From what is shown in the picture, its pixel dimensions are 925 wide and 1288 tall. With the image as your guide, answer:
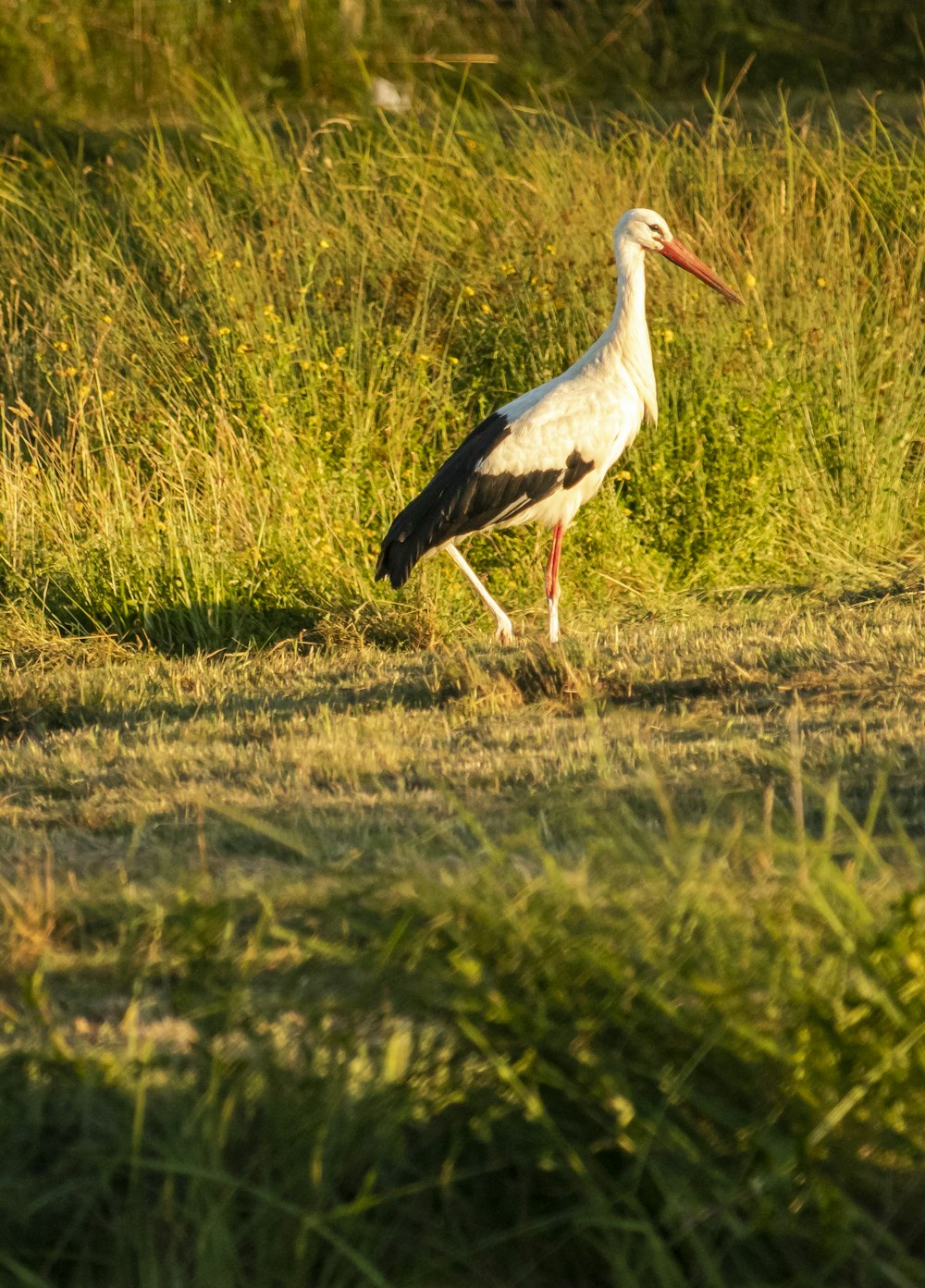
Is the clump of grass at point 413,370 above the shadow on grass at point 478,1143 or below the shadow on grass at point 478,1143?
below

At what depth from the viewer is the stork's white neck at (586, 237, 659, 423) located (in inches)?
287

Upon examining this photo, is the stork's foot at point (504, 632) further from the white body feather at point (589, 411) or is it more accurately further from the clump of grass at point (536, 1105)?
the clump of grass at point (536, 1105)

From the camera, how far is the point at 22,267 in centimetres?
1003

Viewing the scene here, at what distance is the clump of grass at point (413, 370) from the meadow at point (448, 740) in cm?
3

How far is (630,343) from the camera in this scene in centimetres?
730

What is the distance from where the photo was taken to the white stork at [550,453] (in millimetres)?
6941

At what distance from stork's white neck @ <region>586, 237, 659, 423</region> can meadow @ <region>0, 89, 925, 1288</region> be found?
2.92 feet

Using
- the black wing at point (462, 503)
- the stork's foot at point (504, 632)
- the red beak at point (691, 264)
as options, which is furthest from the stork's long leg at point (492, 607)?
the red beak at point (691, 264)

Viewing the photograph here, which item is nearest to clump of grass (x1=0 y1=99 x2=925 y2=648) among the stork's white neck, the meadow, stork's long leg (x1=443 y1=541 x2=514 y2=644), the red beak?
the meadow

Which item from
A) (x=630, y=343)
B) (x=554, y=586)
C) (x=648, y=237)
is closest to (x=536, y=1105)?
(x=554, y=586)

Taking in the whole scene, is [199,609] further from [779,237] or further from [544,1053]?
[544,1053]

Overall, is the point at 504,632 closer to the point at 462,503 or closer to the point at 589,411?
the point at 462,503

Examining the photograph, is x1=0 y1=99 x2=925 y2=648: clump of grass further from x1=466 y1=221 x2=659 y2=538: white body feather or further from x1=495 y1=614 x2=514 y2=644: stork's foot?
x1=466 y1=221 x2=659 y2=538: white body feather

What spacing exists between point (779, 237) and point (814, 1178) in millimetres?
7121
